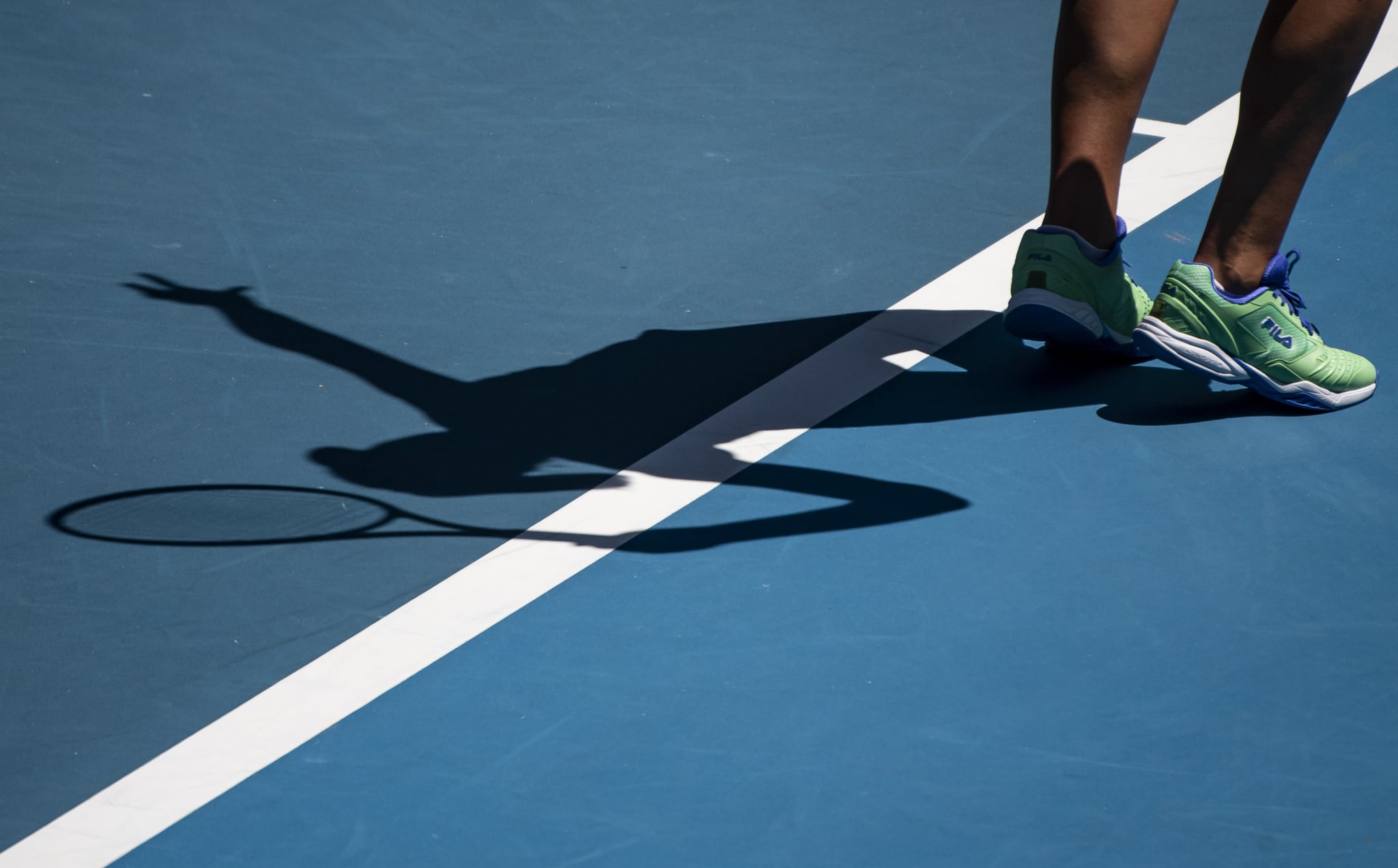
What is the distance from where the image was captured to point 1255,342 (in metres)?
3.37

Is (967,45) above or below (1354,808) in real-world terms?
above

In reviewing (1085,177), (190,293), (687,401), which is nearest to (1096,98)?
(1085,177)

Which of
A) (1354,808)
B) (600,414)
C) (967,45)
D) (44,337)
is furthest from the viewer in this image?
(967,45)

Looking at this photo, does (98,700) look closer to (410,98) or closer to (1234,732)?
(1234,732)

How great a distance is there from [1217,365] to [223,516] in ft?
7.44

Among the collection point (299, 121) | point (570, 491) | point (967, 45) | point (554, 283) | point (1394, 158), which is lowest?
point (570, 491)

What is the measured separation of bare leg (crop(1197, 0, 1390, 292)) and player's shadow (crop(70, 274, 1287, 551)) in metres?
0.37

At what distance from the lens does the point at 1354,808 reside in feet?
7.54

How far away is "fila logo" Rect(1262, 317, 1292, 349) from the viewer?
3354mm

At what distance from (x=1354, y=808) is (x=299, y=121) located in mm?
4063

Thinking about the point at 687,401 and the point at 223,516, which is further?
the point at 687,401

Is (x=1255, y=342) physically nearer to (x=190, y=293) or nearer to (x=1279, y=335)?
(x=1279, y=335)

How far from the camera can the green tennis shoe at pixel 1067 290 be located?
3.48 meters

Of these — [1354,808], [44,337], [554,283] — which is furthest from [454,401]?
[1354,808]
